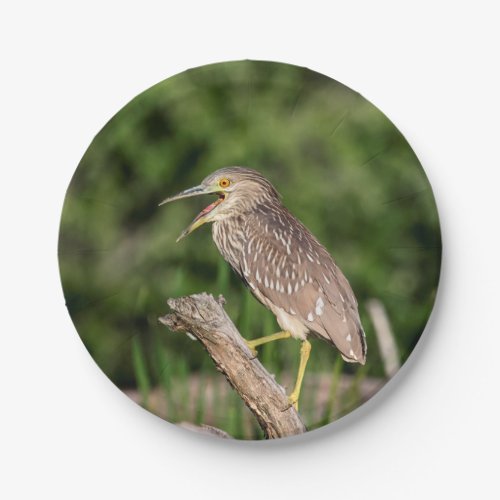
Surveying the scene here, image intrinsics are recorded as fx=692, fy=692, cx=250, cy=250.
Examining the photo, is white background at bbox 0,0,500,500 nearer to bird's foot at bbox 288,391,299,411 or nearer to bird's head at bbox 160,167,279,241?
bird's foot at bbox 288,391,299,411

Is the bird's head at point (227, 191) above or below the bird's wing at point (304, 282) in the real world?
above

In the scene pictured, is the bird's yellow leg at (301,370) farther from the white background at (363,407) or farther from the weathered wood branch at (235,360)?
the white background at (363,407)

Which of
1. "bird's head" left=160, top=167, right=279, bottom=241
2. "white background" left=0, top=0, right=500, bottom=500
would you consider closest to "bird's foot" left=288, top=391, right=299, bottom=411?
"white background" left=0, top=0, right=500, bottom=500

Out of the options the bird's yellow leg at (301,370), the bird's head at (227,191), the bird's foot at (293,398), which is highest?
the bird's head at (227,191)

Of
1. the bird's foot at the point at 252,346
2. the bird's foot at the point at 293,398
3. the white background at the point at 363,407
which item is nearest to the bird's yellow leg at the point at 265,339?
the bird's foot at the point at 252,346

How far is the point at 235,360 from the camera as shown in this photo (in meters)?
1.78

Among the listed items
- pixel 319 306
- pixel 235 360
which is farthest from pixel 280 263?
pixel 235 360

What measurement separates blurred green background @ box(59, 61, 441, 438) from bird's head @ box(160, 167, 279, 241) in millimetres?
22

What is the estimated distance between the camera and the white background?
1842mm

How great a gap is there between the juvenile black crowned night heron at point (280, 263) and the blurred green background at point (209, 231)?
0.02 meters

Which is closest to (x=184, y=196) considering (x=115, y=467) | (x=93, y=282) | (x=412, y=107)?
(x=93, y=282)

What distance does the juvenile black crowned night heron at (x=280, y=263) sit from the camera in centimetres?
180

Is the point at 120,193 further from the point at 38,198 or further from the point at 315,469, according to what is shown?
the point at 315,469

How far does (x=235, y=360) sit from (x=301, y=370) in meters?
0.18
